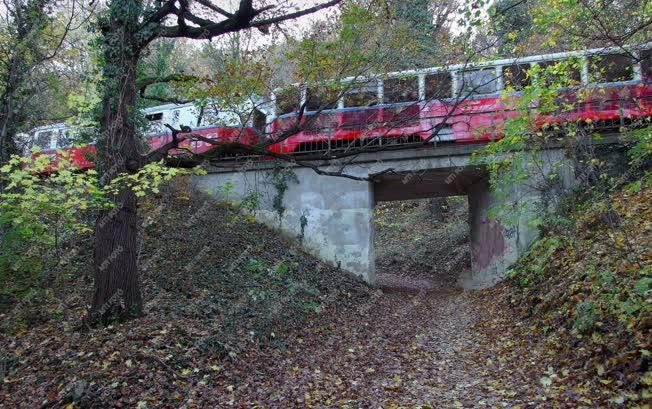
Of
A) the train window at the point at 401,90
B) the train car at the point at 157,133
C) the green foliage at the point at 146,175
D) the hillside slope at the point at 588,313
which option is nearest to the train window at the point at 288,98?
the train car at the point at 157,133

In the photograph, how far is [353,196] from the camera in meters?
11.9

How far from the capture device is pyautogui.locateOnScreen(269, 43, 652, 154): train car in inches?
374

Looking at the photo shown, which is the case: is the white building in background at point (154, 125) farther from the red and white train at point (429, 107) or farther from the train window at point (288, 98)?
the train window at point (288, 98)

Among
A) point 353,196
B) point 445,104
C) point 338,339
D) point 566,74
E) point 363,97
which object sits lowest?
point 338,339

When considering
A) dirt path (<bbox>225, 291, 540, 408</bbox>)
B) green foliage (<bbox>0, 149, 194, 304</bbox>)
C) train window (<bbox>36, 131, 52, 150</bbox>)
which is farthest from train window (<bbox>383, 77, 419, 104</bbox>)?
train window (<bbox>36, 131, 52, 150</bbox>)

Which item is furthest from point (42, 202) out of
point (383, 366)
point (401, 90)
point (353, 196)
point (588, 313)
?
point (401, 90)

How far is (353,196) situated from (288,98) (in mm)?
3897

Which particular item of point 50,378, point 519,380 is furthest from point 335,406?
point 50,378

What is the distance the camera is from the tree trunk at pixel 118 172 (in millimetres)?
6289

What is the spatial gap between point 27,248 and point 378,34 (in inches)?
331

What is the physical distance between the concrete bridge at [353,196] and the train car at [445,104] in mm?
659

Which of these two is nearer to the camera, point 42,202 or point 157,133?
point 42,202

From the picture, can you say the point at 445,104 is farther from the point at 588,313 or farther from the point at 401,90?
the point at 588,313

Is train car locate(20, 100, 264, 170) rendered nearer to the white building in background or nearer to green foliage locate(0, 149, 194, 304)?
the white building in background
